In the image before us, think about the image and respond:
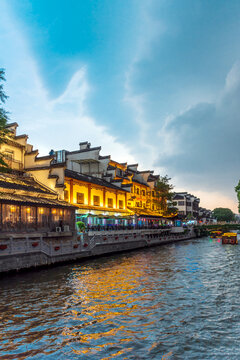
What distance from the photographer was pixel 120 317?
1302 cm

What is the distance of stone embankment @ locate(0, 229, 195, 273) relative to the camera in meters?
22.5

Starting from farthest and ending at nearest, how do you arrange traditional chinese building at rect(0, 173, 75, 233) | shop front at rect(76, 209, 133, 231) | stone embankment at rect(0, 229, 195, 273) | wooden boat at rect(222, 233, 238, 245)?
wooden boat at rect(222, 233, 238, 245) → shop front at rect(76, 209, 133, 231) → traditional chinese building at rect(0, 173, 75, 233) → stone embankment at rect(0, 229, 195, 273)

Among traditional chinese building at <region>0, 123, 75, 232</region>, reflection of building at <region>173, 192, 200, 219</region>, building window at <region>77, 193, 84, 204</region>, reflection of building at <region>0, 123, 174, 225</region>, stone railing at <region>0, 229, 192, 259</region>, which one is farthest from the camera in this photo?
reflection of building at <region>173, 192, 200, 219</region>

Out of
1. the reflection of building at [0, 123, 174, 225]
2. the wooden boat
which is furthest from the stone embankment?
the wooden boat

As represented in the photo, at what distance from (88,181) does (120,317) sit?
1406 inches

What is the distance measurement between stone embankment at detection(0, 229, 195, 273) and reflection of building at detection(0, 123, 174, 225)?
6613 millimetres

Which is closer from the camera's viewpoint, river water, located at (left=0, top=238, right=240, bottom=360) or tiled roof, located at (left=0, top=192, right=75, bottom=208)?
river water, located at (left=0, top=238, right=240, bottom=360)

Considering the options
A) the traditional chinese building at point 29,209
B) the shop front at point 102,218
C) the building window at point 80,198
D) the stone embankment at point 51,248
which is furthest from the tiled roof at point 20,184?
the shop front at point 102,218

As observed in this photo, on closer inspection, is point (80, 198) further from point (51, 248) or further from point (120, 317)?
point (120, 317)

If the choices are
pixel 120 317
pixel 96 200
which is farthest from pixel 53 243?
pixel 120 317

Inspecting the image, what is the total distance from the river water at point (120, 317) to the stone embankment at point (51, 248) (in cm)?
152

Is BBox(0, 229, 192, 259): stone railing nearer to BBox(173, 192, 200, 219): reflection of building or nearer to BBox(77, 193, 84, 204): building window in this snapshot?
BBox(77, 193, 84, 204): building window

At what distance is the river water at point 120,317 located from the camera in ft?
32.3

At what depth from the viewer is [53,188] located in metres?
40.4
